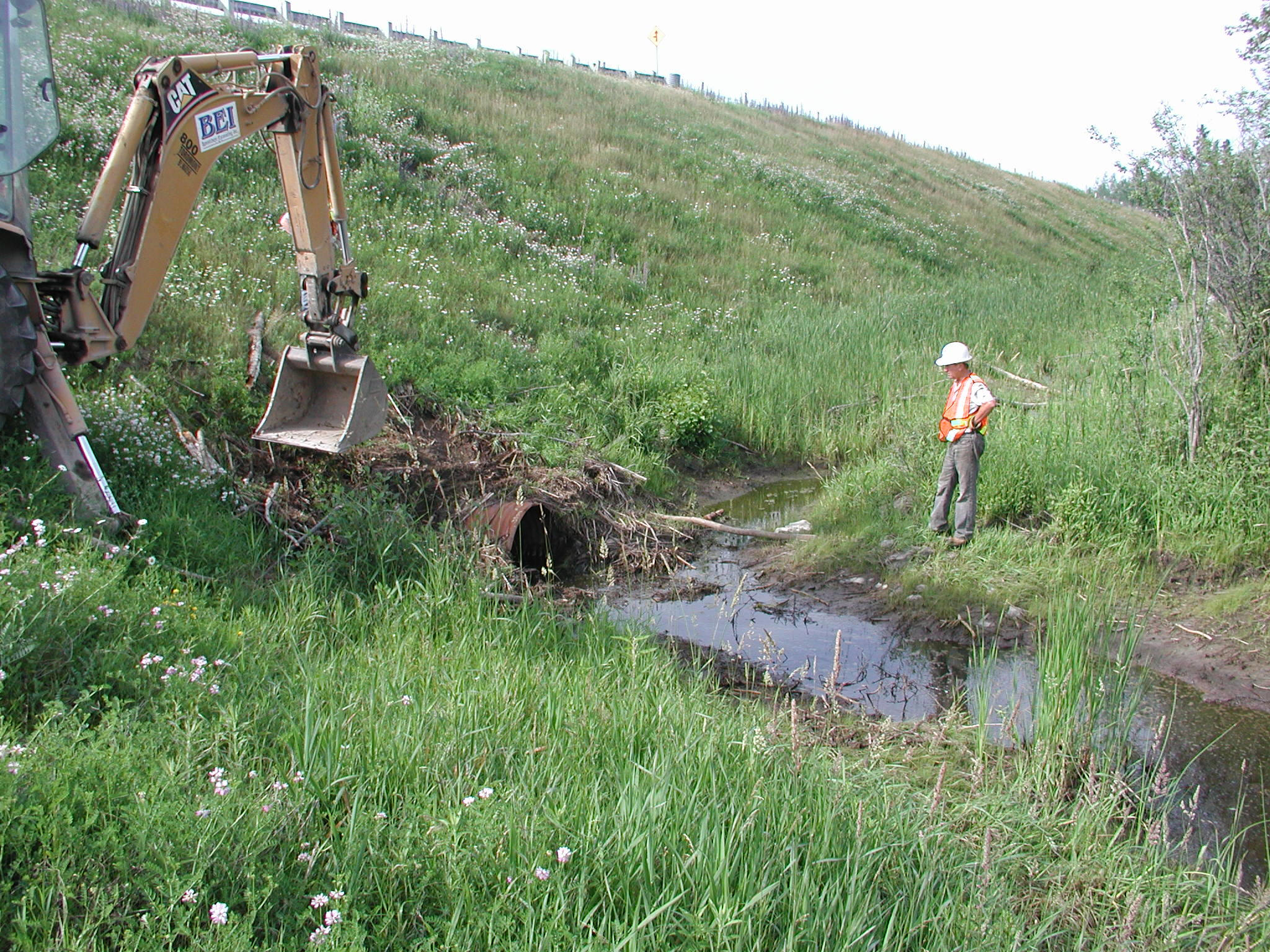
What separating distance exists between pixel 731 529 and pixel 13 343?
5981mm

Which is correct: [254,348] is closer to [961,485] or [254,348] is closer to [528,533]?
[528,533]

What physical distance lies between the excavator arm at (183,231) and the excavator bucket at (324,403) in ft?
0.03

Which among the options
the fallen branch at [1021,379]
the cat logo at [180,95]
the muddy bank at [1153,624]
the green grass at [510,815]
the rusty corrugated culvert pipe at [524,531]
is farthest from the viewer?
the fallen branch at [1021,379]

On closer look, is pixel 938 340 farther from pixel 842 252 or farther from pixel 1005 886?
pixel 1005 886

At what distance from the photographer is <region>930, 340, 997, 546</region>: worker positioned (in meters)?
7.75

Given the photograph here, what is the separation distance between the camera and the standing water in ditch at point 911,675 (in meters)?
4.68

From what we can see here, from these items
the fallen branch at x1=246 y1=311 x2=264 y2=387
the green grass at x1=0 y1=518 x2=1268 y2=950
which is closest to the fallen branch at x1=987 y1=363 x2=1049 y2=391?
the green grass at x1=0 y1=518 x2=1268 y2=950

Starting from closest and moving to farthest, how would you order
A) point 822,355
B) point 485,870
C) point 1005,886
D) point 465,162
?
point 485,870 < point 1005,886 < point 822,355 < point 465,162

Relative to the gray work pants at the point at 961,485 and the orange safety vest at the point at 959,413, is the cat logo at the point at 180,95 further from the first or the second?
the gray work pants at the point at 961,485

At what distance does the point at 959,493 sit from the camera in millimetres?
8086

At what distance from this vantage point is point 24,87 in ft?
16.8

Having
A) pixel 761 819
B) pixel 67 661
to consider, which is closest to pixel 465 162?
pixel 67 661

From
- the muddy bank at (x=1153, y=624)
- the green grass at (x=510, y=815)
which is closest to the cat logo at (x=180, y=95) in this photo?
the green grass at (x=510, y=815)

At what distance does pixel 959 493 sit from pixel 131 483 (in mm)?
6310
